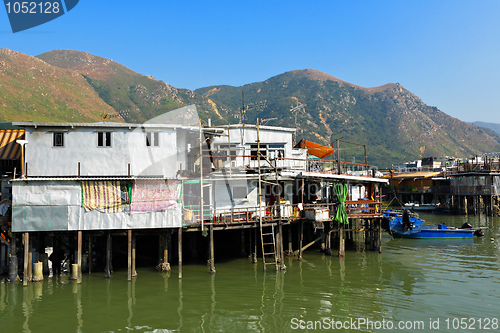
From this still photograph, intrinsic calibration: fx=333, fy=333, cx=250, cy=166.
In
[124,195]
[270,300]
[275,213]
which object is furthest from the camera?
[275,213]

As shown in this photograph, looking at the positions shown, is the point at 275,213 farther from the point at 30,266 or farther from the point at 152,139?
the point at 30,266

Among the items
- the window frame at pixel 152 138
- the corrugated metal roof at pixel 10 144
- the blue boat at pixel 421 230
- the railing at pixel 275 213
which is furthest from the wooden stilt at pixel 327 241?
the corrugated metal roof at pixel 10 144

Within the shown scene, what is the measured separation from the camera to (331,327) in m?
15.4

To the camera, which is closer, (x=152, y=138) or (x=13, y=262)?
(x=13, y=262)

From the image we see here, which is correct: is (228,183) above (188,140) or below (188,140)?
below

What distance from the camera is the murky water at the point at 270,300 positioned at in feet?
51.3

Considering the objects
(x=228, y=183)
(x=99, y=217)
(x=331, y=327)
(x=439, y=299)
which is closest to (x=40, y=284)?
(x=99, y=217)

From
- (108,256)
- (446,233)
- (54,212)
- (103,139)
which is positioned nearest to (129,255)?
(108,256)

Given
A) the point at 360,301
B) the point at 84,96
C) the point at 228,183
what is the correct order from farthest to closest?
the point at 84,96
the point at 228,183
the point at 360,301

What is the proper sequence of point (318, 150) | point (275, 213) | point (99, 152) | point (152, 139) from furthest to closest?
1. point (318, 150)
2. point (275, 213)
3. point (152, 139)
4. point (99, 152)

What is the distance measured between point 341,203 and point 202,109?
127 m

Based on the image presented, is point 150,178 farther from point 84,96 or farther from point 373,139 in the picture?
point 373,139

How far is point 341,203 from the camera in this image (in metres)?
27.0

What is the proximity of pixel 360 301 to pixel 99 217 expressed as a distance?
1658 cm
